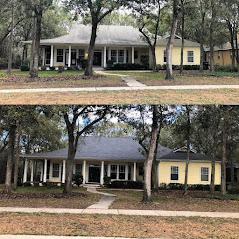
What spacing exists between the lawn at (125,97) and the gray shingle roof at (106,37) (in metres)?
18.3

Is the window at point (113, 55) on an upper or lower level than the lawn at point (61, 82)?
upper

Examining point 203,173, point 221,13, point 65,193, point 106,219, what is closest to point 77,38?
point 221,13

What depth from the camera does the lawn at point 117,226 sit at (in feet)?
26.8

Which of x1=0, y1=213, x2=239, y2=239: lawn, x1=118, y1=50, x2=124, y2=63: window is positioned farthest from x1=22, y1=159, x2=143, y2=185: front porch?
x1=0, y1=213, x2=239, y2=239: lawn

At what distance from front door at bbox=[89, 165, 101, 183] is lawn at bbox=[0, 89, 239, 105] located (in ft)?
38.8

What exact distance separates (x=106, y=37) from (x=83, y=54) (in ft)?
9.82

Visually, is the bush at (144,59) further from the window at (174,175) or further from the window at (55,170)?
the window at (55,170)

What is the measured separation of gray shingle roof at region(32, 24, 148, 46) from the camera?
3284 cm

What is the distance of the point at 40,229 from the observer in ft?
27.2

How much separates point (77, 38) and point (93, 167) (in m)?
→ 14.8

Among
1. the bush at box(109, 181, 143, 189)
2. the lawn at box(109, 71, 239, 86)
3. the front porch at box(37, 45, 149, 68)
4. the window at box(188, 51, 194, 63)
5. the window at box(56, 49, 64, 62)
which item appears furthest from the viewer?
the window at box(56, 49, 64, 62)

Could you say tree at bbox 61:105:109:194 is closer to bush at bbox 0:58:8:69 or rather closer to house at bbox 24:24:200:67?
house at bbox 24:24:200:67

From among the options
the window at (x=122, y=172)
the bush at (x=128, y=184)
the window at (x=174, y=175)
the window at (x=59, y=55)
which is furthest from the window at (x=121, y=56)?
the bush at (x=128, y=184)

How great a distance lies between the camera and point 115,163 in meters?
25.1
